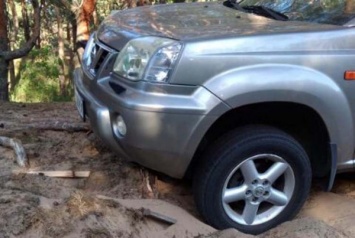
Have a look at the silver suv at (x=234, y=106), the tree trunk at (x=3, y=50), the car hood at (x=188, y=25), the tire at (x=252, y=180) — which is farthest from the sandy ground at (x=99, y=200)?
the tree trunk at (x=3, y=50)

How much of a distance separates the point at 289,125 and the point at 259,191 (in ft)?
1.72

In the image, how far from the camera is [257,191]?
3.37m

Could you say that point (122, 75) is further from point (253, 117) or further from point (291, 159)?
point (291, 159)

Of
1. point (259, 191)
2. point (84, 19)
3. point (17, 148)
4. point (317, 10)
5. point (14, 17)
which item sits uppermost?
point (317, 10)

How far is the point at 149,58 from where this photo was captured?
316cm

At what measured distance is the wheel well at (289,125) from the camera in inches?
130

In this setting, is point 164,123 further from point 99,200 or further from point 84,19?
point 84,19

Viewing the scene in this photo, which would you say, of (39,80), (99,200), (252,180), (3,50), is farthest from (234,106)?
(39,80)

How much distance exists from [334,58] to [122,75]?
4.45 ft

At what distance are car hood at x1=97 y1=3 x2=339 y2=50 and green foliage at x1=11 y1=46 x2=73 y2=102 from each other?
12833 mm

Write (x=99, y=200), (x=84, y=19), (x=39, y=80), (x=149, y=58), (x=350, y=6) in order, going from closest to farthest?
(x=149, y=58)
(x=99, y=200)
(x=350, y=6)
(x=84, y=19)
(x=39, y=80)

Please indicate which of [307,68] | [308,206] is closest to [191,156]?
[307,68]

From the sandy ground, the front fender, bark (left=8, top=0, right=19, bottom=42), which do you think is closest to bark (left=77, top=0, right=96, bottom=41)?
the sandy ground

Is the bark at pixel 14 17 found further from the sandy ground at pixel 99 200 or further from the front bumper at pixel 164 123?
the front bumper at pixel 164 123
